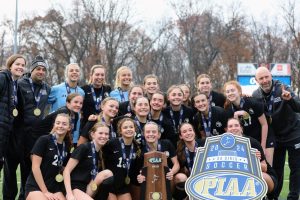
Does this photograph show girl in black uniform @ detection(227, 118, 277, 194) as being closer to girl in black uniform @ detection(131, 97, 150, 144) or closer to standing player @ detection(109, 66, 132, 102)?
girl in black uniform @ detection(131, 97, 150, 144)

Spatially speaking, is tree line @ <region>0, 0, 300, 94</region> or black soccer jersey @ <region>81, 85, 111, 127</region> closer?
black soccer jersey @ <region>81, 85, 111, 127</region>

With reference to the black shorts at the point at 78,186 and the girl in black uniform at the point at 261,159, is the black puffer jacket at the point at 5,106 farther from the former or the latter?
the girl in black uniform at the point at 261,159

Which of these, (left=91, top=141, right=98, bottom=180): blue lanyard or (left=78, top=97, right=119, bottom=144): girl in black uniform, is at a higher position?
(left=78, top=97, right=119, bottom=144): girl in black uniform

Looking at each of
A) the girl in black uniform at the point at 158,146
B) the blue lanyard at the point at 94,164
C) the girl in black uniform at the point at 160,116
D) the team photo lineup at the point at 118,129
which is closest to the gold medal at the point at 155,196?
the team photo lineup at the point at 118,129

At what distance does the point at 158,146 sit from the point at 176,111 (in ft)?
2.68

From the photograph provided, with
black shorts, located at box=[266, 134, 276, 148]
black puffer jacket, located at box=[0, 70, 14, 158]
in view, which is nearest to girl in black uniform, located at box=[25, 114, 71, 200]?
black puffer jacket, located at box=[0, 70, 14, 158]

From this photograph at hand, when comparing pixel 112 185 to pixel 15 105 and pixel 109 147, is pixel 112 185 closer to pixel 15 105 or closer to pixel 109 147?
pixel 109 147

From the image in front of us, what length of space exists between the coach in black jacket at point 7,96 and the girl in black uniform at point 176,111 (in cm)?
224

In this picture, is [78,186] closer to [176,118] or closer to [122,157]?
[122,157]

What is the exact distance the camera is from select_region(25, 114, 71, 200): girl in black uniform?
586 centimetres

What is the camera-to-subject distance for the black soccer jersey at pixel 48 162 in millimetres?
5965

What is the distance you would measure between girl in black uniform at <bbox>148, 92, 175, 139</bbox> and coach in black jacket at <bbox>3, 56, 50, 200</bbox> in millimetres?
1643

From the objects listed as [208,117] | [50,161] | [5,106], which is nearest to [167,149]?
[208,117]

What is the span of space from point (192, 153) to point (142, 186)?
3.25 feet
